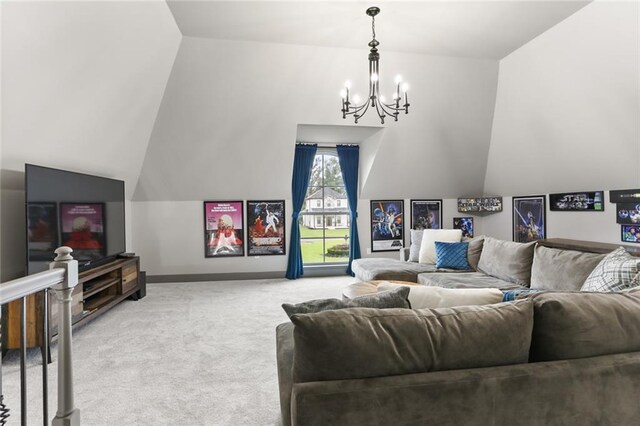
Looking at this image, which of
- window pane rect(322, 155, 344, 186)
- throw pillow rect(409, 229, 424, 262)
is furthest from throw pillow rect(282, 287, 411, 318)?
window pane rect(322, 155, 344, 186)

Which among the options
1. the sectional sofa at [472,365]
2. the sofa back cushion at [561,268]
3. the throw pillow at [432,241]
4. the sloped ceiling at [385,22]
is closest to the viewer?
the sectional sofa at [472,365]

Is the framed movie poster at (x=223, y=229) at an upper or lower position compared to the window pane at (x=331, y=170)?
lower

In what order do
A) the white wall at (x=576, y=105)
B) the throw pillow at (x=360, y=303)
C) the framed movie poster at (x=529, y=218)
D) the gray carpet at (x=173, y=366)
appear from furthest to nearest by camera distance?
1. the framed movie poster at (x=529, y=218)
2. the white wall at (x=576, y=105)
3. the gray carpet at (x=173, y=366)
4. the throw pillow at (x=360, y=303)

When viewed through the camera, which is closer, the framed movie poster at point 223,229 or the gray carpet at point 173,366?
the gray carpet at point 173,366

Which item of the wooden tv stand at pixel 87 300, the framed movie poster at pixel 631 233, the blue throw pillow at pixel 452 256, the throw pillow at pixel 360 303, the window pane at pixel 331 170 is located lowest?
the wooden tv stand at pixel 87 300

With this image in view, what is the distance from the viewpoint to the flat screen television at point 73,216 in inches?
119

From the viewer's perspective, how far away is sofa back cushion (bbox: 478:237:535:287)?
3.67 m

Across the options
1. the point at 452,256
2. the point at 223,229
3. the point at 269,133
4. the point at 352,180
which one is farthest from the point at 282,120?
the point at 452,256

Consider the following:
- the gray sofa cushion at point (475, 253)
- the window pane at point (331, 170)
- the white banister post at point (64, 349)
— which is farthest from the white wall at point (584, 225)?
the white banister post at point (64, 349)

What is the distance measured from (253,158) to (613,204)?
4772 mm

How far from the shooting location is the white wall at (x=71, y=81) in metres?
2.43

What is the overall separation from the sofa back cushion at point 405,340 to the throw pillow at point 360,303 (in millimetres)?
271

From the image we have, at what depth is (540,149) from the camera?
4703 mm

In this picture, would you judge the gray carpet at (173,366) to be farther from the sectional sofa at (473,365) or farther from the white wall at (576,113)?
the white wall at (576,113)
